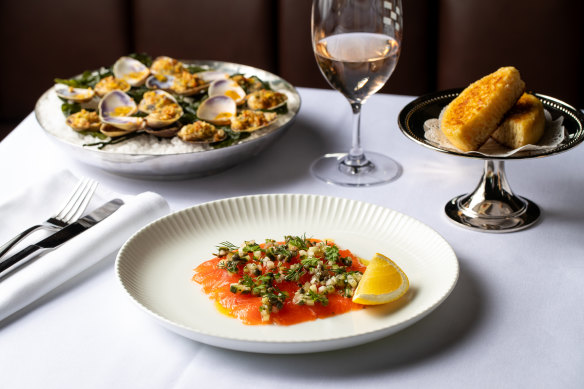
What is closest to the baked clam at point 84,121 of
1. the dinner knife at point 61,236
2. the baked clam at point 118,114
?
the baked clam at point 118,114

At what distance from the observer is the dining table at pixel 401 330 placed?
70 cm

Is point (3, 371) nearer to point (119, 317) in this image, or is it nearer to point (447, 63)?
point (119, 317)

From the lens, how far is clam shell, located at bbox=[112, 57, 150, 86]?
1.45m

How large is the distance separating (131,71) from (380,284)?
0.96m

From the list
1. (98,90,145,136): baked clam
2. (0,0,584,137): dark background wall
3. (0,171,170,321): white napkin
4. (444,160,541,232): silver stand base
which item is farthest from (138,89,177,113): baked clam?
(0,0,584,137): dark background wall

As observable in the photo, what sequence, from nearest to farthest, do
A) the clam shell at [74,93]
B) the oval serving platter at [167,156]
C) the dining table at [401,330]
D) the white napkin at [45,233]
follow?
the dining table at [401,330] < the white napkin at [45,233] < the oval serving platter at [167,156] < the clam shell at [74,93]

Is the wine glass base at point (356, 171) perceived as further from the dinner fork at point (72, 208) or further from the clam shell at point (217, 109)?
the dinner fork at point (72, 208)

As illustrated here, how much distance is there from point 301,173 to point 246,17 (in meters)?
1.25

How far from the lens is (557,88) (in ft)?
7.15

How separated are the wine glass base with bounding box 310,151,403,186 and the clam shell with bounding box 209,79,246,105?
0.77 feet

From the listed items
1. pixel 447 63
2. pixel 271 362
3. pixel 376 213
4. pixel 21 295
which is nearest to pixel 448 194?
pixel 376 213

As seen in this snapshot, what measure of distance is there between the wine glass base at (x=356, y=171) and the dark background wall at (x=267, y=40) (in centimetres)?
109

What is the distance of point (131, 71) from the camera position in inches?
58.9

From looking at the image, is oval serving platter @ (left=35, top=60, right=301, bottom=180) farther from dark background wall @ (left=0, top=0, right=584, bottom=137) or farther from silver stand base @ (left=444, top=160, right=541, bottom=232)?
dark background wall @ (left=0, top=0, right=584, bottom=137)
